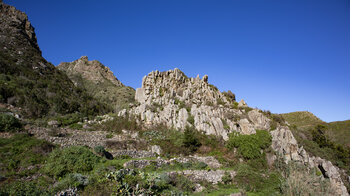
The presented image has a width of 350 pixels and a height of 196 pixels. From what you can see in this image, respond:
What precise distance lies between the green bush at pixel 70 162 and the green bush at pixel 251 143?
13184 millimetres

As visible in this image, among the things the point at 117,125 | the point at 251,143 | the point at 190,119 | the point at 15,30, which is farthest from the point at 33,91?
the point at 251,143

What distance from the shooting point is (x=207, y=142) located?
18859 mm

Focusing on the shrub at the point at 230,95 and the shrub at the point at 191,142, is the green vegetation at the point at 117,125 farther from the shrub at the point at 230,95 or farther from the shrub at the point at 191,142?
the shrub at the point at 230,95

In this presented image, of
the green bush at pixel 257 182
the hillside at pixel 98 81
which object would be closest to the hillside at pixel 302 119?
the green bush at pixel 257 182

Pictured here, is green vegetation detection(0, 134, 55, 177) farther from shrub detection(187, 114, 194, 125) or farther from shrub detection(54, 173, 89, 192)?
shrub detection(187, 114, 194, 125)

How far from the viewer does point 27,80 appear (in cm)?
2664

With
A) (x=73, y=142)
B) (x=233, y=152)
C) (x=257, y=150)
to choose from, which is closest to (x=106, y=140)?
(x=73, y=142)

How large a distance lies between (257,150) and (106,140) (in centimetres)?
1520

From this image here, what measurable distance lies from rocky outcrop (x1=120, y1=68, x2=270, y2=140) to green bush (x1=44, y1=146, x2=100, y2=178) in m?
11.2

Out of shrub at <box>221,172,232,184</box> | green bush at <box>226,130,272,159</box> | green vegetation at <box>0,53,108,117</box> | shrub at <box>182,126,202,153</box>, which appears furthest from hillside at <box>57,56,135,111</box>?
shrub at <box>221,172,232,184</box>

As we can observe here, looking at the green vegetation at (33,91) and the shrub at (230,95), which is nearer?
the green vegetation at (33,91)

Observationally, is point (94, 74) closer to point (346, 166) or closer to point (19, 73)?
point (19, 73)

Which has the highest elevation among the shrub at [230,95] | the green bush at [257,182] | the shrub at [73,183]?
the shrub at [230,95]

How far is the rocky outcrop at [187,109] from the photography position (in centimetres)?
2141
